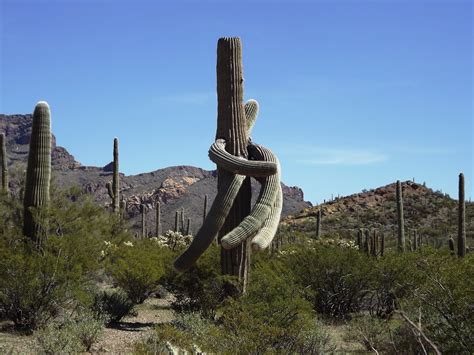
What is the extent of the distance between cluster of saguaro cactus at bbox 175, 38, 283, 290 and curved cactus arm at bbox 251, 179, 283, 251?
0.01 m

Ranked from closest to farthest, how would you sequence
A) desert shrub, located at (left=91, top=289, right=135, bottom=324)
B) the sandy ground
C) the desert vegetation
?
1. the desert vegetation
2. the sandy ground
3. desert shrub, located at (left=91, top=289, right=135, bottom=324)

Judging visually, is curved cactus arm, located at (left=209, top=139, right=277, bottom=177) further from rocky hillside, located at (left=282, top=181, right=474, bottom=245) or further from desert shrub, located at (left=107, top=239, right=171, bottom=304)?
rocky hillside, located at (left=282, top=181, right=474, bottom=245)

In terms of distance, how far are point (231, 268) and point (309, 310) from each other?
3.03 m

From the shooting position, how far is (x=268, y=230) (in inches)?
480

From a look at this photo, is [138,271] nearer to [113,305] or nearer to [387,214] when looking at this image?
[113,305]

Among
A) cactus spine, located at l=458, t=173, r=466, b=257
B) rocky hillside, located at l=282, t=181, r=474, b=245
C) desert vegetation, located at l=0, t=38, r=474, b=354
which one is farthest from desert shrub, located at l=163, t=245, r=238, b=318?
rocky hillside, located at l=282, t=181, r=474, b=245

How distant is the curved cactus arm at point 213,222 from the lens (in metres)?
12.8

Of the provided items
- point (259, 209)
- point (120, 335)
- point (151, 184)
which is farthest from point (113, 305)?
point (151, 184)

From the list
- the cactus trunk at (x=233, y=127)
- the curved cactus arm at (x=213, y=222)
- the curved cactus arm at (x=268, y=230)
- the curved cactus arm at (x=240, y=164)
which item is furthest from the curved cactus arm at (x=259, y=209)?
the curved cactus arm at (x=213, y=222)

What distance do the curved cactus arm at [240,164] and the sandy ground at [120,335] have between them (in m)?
3.27

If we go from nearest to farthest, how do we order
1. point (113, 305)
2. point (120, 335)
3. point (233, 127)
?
1. point (120, 335)
2. point (233, 127)
3. point (113, 305)

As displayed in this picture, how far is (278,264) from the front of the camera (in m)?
15.7

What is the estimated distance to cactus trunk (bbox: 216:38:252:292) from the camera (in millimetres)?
13727

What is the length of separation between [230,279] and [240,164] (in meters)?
2.24
